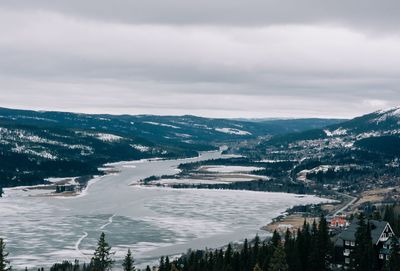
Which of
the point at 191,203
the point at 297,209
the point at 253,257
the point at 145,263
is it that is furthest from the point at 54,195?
the point at 253,257

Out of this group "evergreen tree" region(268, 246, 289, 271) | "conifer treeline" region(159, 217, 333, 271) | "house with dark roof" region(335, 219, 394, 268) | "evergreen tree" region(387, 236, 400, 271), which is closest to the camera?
"evergreen tree" region(268, 246, 289, 271)

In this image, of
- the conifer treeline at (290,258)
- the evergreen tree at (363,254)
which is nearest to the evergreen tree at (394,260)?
the evergreen tree at (363,254)

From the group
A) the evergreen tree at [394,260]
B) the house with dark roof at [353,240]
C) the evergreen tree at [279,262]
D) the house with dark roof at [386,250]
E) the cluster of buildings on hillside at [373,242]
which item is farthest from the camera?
the house with dark roof at [353,240]

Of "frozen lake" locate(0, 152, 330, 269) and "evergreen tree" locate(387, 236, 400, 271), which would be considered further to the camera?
"frozen lake" locate(0, 152, 330, 269)

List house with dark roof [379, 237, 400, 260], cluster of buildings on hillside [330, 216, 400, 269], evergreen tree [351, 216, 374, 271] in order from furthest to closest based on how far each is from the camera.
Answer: cluster of buildings on hillside [330, 216, 400, 269], house with dark roof [379, 237, 400, 260], evergreen tree [351, 216, 374, 271]

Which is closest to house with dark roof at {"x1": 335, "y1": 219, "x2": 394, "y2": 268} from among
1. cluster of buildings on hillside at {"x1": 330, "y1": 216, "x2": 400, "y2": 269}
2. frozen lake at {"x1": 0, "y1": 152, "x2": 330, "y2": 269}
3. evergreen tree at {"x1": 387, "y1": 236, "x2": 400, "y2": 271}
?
cluster of buildings on hillside at {"x1": 330, "y1": 216, "x2": 400, "y2": 269}

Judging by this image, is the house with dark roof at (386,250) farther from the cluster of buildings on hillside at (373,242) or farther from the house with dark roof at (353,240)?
the house with dark roof at (353,240)

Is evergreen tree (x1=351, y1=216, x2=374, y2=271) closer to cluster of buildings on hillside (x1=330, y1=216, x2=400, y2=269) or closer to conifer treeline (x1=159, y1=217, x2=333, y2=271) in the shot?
cluster of buildings on hillside (x1=330, y1=216, x2=400, y2=269)
